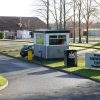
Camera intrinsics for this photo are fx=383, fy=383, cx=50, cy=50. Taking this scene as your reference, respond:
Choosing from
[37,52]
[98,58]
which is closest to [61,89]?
[98,58]

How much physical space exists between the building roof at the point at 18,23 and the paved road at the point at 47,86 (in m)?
90.4

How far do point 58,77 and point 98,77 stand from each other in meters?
2.84

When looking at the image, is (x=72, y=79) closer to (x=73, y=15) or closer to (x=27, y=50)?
(x=27, y=50)

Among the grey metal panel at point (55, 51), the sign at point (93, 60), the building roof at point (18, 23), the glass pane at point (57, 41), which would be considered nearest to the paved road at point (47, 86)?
the sign at point (93, 60)

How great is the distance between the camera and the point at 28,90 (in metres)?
20.1

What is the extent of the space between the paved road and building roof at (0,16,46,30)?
9045 cm

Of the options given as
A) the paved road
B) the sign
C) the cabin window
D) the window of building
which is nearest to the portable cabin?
the cabin window

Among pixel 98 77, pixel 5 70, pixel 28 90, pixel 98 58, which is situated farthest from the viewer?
pixel 5 70

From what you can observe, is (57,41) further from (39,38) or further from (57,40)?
(39,38)

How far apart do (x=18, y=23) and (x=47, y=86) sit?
99096 millimetres

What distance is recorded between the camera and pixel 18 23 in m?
120

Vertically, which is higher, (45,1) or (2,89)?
(45,1)

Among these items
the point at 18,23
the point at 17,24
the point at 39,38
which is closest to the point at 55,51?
the point at 39,38

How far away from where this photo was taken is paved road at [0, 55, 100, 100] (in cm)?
1812
